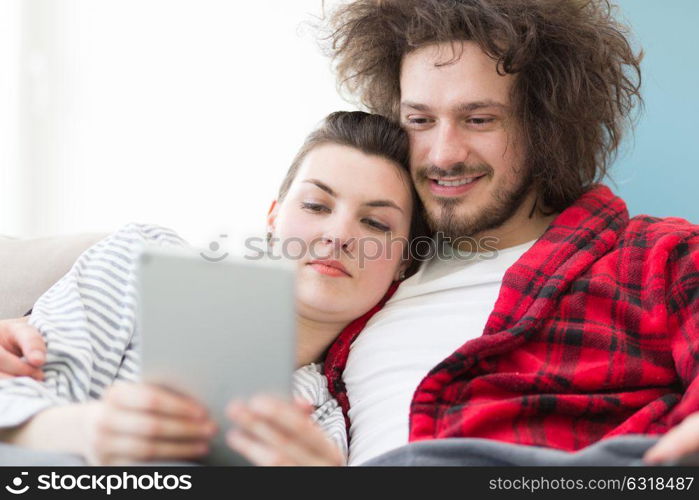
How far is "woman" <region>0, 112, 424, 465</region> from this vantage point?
2.94 feet

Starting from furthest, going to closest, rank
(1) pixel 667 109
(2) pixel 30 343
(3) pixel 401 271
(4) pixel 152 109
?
(4) pixel 152 109 < (1) pixel 667 109 < (3) pixel 401 271 < (2) pixel 30 343

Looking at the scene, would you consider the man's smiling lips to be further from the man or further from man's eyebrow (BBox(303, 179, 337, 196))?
man's eyebrow (BBox(303, 179, 337, 196))

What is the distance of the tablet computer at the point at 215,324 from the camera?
70 cm

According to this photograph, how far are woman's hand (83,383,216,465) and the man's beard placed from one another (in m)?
0.84

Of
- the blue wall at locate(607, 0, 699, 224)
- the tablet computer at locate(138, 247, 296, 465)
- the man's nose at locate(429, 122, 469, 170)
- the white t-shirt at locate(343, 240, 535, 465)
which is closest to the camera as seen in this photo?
the tablet computer at locate(138, 247, 296, 465)

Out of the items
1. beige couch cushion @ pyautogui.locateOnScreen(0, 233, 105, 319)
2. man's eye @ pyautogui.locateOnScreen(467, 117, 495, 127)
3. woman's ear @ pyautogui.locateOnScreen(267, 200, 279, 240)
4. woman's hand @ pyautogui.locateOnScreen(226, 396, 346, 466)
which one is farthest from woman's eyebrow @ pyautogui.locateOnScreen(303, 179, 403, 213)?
woman's hand @ pyautogui.locateOnScreen(226, 396, 346, 466)

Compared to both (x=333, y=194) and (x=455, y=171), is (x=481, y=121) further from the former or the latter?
(x=333, y=194)

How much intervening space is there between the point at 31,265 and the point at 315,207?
617 millimetres

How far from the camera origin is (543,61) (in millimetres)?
1552

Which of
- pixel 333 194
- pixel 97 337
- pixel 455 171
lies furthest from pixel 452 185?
pixel 97 337

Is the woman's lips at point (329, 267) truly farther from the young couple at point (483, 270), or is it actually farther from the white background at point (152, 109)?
the white background at point (152, 109)
